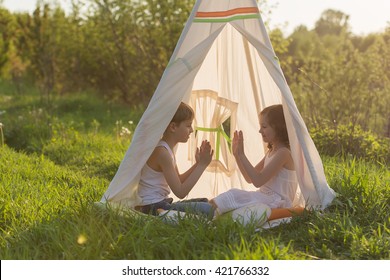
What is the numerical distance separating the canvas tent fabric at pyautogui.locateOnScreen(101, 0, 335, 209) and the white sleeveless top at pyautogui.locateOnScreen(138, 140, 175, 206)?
0.06 meters

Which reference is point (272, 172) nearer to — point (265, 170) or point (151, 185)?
point (265, 170)

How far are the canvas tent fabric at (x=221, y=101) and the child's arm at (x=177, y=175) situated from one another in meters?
0.13

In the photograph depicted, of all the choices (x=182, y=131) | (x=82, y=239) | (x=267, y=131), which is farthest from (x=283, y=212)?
(x=82, y=239)

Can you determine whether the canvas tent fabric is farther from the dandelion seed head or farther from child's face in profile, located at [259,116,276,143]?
the dandelion seed head

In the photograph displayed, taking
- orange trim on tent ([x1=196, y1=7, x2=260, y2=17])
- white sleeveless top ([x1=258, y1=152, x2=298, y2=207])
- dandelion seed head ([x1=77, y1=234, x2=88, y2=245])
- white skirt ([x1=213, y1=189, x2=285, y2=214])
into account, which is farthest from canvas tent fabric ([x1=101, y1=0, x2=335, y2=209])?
dandelion seed head ([x1=77, y1=234, x2=88, y2=245])

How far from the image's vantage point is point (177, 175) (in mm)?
4098

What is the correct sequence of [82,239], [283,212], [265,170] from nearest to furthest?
[82,239], [283,212], [265,170]

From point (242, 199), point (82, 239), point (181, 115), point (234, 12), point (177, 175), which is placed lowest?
point (82, 239)

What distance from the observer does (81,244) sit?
3.43 meters

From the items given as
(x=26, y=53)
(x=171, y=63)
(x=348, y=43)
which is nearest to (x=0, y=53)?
(x=26, y=53)

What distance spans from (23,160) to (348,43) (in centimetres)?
551

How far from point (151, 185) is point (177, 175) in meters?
0.23
